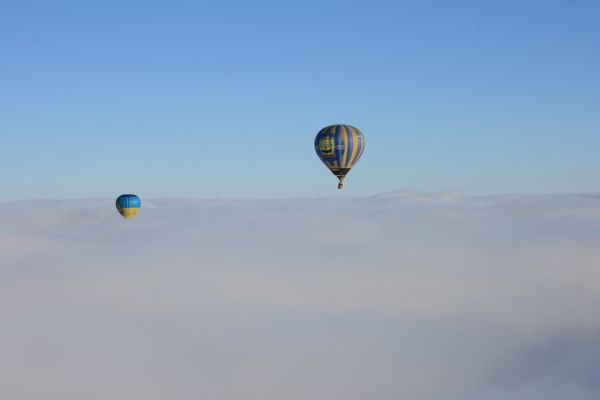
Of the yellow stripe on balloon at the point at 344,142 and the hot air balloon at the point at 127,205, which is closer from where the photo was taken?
the yellow stripe on balloon at the point at 344,142

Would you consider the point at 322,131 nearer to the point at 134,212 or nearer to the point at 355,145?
the point at 355,145

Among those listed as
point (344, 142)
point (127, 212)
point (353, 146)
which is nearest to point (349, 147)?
point (353, 146)

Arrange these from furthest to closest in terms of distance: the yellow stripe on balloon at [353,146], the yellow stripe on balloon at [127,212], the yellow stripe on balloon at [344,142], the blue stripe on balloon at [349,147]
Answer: the yellow stripe on balloon at [127,212] → the yellow stripe on balloon at [353,146] → the blue stripe on balloon at [349,147] → the yellow stripe on balloon at [344,142]

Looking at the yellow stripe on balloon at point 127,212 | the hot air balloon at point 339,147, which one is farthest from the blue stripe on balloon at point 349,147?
the yellow stripe on balloon at point 127,212

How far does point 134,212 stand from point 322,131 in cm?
5189

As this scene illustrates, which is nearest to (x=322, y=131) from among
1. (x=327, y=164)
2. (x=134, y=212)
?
(x=327, y=164)

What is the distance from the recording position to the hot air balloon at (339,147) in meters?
73.6

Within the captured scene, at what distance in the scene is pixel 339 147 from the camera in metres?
73.5

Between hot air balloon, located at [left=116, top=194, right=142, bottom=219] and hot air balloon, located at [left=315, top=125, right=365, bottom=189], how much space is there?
5058cm

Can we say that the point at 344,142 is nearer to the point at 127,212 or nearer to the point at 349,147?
the point at 349,147

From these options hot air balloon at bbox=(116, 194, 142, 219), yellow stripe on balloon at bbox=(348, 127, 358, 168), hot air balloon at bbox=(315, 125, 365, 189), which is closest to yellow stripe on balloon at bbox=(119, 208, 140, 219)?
hot air balloon at bbox=(116, 194, 142, 219)

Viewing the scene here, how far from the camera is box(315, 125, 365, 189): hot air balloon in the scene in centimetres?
7359

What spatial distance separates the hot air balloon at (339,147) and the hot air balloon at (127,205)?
5058 cm

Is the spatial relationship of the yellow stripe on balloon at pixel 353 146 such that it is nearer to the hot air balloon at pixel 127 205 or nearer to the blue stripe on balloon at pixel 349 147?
the blue stripe on balloon at pixel 349 147
